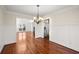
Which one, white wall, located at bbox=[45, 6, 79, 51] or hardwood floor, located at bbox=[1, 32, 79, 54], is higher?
white wall, located at bbox=[45, 6, 79, 51]

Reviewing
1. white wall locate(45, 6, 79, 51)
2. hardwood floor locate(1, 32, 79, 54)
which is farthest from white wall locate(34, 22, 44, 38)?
hardwood floor locate(1, 32, 79, 54)

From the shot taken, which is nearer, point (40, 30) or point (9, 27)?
point (9, 27)

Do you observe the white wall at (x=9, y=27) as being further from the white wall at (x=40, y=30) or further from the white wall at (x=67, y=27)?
the white wall at (x=40, y=30)

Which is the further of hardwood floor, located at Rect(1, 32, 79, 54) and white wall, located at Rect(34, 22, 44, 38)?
white wall, located at Rect(34, 22, 44, 38)

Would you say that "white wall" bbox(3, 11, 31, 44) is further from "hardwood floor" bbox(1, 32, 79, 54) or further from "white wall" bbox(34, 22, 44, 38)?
"white wall" bbox(34, 22, 44, 38)

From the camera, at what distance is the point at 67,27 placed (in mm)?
4543

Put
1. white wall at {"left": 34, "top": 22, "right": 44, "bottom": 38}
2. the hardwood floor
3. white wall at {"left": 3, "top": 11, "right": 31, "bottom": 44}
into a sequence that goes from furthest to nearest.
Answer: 1. white wall at {"left": 34, "top": 22, "right": 44, "bottom": 38}
2. white wall at {"left": 3, "top": 11, "right": 31, "bottom": 44}
3. the hardwood floor

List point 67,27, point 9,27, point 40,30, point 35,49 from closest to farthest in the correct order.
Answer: point 35,49 → point 67,27 → point 9,27 → point 40,30

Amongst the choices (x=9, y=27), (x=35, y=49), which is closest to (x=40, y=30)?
(x=9, y=27)

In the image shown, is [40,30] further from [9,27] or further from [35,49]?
[35,49]

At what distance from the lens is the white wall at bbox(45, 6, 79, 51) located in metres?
3.98

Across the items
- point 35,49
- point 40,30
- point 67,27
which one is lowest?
point 35,49
